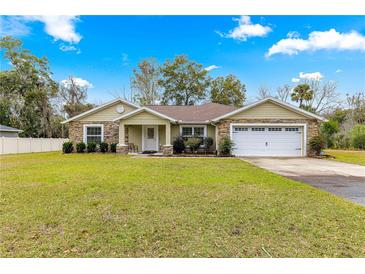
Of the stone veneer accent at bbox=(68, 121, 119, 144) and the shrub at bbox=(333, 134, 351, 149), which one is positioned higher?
the stone veneer accent at bbox=(68, 121, 119, 144)

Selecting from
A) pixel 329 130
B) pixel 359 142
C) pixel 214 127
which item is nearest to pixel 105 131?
pixel 214 127

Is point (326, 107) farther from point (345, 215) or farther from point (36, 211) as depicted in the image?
point (36, 211)

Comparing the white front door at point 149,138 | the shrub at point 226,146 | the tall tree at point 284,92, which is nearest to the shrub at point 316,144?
the shrub at point 226,146

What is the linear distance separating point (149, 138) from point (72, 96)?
74.0 feet

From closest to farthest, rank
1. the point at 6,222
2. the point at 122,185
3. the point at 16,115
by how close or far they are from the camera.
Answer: the point at 6,222 < the point at 122,185 < the point at 16,115

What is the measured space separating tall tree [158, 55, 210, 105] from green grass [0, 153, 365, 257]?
27192 mm

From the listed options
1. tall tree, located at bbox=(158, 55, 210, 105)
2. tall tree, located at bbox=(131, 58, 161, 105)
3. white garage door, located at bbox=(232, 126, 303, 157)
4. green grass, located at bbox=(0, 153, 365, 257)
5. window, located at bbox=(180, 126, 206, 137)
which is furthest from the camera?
tall tree, located at bbox=(131, 58, 161, 105)

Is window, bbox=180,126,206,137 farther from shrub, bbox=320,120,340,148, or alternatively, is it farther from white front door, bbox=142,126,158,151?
shrub, bbox=320,120,340,148

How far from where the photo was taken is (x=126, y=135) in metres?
16.6

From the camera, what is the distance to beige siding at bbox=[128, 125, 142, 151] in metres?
17.1

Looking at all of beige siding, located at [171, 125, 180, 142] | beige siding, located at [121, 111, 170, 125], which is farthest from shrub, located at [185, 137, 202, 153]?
beige siding, located at [121, 111, 170, 125]

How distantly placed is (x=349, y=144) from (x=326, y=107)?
1126 cm

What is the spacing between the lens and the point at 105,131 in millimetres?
17422
